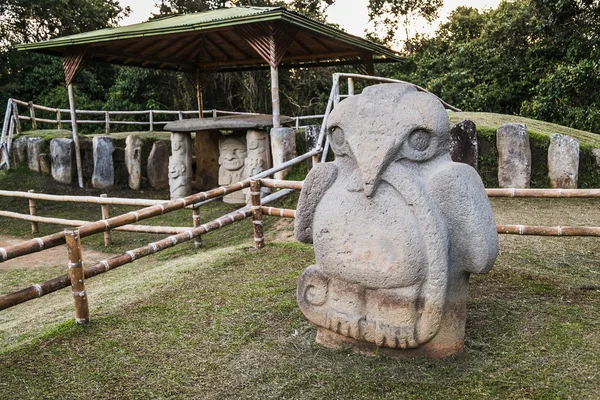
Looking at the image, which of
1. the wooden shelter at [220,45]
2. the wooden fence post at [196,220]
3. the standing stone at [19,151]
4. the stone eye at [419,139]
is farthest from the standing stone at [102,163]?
the stone eye at [419,139]

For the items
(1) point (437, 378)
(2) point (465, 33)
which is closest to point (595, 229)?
(1) point (437, 378)

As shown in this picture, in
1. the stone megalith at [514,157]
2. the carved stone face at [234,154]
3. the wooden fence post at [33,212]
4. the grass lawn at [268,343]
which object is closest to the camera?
the grass lawn at [268,343]

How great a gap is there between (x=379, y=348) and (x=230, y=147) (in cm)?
716

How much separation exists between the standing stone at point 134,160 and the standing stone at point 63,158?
42.8 inches

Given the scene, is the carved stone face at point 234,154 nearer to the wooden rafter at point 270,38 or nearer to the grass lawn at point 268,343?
the wooden rafter at point 270,38

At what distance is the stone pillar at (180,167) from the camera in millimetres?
9766

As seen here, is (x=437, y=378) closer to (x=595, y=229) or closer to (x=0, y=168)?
(x=595, y=229)

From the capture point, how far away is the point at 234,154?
9.63 meters

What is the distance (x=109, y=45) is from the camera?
10.5 metres

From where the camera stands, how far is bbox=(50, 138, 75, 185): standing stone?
10.8 m

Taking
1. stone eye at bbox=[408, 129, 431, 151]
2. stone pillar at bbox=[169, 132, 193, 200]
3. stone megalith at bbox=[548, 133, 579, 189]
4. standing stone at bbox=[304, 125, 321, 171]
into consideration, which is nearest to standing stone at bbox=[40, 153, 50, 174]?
stone pillar at bbox=[169, 132, 193, 200]

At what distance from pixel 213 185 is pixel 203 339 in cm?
729

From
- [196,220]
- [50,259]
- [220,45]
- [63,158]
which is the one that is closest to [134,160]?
[63,158]

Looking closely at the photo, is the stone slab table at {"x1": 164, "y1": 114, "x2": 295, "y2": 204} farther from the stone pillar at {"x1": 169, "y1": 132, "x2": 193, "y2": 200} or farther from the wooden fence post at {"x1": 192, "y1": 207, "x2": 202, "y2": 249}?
the wooden fence post at {"x1": 192, "y1": 207, "x2": 202, "y2": 249}
